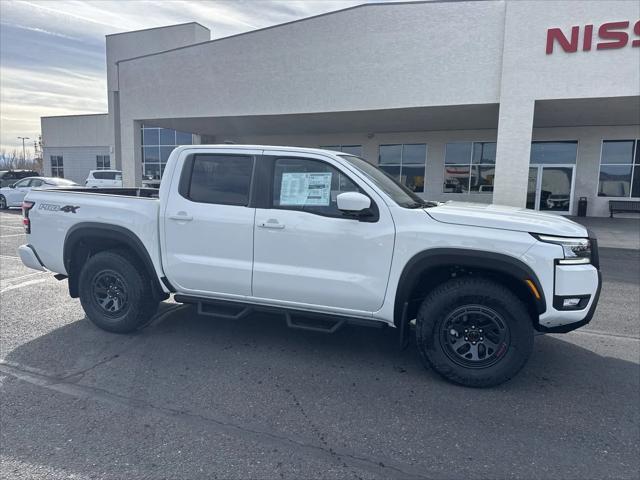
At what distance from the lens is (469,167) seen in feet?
67.5

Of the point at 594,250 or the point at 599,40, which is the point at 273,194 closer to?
the point at 594,250

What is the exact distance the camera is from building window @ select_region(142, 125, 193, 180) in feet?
103

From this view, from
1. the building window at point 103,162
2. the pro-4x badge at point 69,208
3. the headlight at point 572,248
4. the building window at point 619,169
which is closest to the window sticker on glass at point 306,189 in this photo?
the headlight at point 572,248

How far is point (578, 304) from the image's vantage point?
3541 millimetres

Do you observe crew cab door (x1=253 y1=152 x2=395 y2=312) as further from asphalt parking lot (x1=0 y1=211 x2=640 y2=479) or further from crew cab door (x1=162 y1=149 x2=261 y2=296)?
asphalt parking lot (x1=0 y1=211 x2=640 y2=479)

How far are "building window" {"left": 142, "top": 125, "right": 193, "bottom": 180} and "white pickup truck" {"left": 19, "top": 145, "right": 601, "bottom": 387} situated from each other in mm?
27813

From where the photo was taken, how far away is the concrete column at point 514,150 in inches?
537

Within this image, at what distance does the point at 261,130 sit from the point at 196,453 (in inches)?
815

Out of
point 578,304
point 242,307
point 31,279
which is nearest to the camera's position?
point 578,304

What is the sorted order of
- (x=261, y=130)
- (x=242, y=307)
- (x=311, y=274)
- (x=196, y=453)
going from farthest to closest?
1. (x=261, y=130)
2. (x=242, y=307)
3. (x=311, y=274)
4. (x=196, y=453)

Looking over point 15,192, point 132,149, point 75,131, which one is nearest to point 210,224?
point 132,149

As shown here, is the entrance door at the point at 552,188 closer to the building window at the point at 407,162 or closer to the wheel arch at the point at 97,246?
the building window at the point at 407,162

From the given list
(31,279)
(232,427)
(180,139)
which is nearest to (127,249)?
(232,427)

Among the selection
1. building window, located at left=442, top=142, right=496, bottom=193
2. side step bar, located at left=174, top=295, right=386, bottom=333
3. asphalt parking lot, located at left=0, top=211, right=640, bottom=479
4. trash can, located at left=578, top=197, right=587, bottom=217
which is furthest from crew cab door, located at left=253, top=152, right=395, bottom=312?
trash can, located at left=578, top=197, right=587, bottom=217
